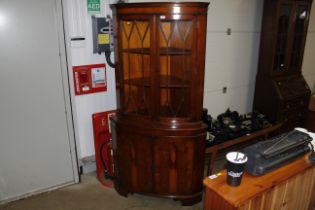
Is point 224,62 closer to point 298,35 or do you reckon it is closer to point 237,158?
point 298,35

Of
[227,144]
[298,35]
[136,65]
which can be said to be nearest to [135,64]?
[136,65]

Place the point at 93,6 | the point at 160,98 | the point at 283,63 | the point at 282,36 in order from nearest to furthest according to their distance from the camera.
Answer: the point at 160,98, the point at 93,6, the point at 282,36, the point at 283,63

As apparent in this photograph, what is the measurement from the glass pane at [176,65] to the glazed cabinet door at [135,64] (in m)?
0.13

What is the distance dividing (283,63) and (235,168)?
2.54 metres

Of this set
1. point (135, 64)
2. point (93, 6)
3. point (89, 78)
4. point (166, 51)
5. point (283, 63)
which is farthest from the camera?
point (283, 63)

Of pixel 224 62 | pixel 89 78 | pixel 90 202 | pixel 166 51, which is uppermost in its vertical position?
pixel 166 51

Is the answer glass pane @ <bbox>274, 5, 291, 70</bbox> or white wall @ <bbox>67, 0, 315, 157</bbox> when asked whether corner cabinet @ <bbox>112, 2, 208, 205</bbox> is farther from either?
glass pane @ <bbox>274, 5, 291, 70</bbox>

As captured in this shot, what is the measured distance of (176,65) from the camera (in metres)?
2.47

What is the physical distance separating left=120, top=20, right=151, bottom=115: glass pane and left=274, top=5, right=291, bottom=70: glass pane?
2.02m

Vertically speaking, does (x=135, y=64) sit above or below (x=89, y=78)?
above

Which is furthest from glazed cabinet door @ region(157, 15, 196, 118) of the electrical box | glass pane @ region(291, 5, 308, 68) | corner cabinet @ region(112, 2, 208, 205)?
glass pane @ region(291, 5, 308, 68)

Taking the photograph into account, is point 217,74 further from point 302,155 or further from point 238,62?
point 302,155

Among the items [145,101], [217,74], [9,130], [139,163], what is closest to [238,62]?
[217,74]

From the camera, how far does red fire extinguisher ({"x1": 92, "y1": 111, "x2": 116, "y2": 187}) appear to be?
9.46 ft
